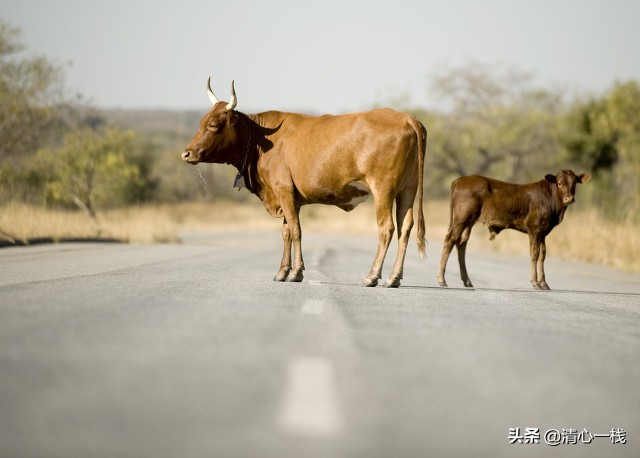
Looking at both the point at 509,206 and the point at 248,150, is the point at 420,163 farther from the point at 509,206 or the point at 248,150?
the point at 509,206

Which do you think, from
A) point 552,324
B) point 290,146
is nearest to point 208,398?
point 552,324

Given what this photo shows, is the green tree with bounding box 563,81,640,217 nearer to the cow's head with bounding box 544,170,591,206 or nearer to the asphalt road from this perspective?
the cow's head with bounding box 544,170,591,206

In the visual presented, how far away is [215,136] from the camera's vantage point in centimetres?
1149

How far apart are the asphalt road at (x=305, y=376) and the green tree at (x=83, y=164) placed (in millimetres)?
34505

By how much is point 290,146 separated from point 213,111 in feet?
3.53

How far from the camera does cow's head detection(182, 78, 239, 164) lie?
11.4 m

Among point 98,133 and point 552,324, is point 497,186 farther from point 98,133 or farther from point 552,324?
point 98,133

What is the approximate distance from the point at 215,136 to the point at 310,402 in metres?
7.60

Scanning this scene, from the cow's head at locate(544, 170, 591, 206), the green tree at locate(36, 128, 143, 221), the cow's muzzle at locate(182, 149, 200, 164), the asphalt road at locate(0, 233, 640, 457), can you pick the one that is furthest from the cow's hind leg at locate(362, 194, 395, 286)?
the green tree at locate(36, 128, 143, 221)

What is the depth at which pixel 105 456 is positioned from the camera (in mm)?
3555

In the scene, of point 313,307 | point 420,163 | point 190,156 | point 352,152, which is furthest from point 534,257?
point 313,307

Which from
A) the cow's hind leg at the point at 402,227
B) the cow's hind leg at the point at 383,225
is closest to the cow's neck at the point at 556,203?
the cow's hind leg at the point at 402,227

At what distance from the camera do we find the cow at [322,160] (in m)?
10.6

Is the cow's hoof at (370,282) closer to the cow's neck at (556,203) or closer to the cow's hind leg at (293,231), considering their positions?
the cow's hind leg at (293,231)
